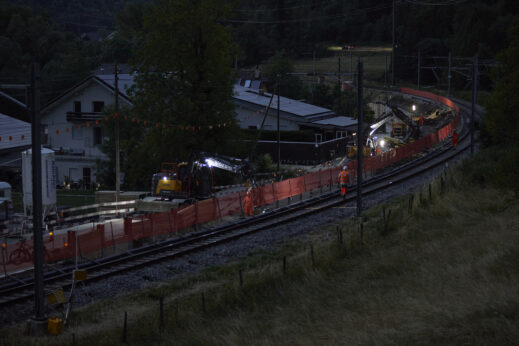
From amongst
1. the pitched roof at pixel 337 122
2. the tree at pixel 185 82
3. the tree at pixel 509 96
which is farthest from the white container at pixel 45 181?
the pitched roof at pixel 337 122

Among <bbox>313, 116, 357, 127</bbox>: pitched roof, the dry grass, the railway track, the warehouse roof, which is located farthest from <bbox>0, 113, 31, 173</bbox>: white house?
<bbox>313, 116, 357, 127</bbox>: pitched roof

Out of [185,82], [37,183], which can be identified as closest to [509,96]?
[37,183]

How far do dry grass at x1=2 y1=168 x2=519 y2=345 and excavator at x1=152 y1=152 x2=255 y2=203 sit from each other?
9188 millimetres

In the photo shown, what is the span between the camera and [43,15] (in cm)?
9044

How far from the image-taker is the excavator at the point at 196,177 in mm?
30188

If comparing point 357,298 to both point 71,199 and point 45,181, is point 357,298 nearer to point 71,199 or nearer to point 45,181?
point 45,181

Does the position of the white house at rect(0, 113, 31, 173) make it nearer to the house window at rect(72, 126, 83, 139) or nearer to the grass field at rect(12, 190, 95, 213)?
the grass field at rect(12, 190, 95, 213)

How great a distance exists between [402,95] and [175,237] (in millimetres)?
68505

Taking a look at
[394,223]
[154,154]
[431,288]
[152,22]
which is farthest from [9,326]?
[152,22]

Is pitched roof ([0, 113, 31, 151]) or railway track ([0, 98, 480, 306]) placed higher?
pitched roof ([0, 113, 31, 151])

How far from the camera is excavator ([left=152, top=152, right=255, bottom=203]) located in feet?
99.0

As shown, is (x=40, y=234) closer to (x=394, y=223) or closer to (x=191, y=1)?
(x=394, y=223)

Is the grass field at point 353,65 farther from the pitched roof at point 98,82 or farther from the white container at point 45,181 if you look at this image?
the white container at point 45,181

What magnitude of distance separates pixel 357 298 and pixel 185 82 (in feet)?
83.0
